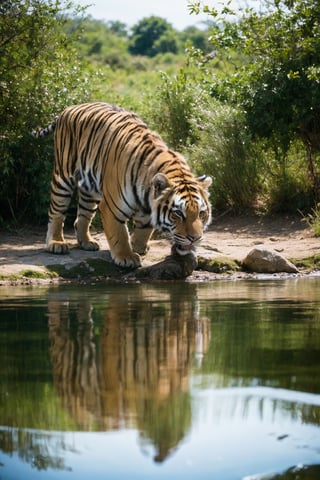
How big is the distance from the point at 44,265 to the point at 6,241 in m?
2.02

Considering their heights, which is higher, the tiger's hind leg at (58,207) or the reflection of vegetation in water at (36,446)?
the tiger's hind leg at (58,207)

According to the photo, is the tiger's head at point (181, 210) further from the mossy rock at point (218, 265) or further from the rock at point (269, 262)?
the rock at point (269, 262)

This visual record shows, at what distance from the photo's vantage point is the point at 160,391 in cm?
528

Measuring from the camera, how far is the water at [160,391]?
428cm

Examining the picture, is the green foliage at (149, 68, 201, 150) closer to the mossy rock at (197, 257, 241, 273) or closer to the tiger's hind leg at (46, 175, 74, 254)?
the tiger's hind leg at (46, 175, 74, 254)

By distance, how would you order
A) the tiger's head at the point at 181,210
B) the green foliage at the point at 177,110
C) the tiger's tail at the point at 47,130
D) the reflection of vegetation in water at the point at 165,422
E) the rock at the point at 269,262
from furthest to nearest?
the green foliage at the point at 177,110 < the tiger's tail at the point at 47,130 < the rock at the point at 269,262 < the tiger's head at the point at 181,210 < the reflection of vegetation in water at the point at 165,422

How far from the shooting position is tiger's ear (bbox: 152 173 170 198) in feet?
34.0

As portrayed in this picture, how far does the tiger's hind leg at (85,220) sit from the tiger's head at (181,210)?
1.57 metres

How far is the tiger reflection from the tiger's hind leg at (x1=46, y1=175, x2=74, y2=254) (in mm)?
3074

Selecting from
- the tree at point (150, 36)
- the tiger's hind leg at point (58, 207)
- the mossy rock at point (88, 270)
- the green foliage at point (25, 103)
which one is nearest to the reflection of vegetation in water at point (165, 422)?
the mossy rock at point (88, 270)

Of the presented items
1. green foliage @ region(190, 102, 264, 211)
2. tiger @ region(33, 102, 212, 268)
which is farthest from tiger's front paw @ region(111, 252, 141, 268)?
green foliage @ region(190, 102, 264, 211)

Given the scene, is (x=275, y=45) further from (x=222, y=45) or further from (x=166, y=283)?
(x=166, y=283)

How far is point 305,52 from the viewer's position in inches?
552

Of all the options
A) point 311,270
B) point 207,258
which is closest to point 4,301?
point 207,258
